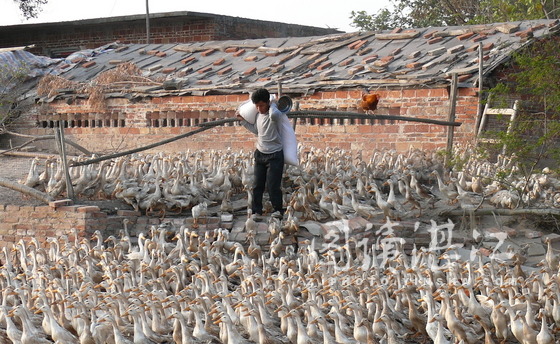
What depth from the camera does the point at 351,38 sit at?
16.8 metres

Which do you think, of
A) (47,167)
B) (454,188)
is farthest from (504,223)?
(47,167)

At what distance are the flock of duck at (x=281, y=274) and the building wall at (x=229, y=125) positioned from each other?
1074 millimetres

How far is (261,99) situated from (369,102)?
3.64 metres

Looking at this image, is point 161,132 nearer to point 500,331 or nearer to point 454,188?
point 454,188

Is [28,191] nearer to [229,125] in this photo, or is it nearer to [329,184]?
[329,184]

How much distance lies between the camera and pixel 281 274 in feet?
28.1

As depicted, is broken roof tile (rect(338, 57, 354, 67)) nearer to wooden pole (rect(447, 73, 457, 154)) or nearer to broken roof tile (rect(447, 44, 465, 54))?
broken roof tile (rect(447, 44, 465, 54))

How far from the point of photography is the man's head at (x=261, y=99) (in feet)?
32.4

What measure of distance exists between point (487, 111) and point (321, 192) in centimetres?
319

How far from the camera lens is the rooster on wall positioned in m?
13.2

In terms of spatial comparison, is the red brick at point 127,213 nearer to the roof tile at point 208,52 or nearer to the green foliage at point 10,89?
the green foliage at point 10,89

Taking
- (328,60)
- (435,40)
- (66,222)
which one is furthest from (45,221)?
(435,40)

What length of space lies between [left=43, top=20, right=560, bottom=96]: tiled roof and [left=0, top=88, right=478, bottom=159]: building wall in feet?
0.70

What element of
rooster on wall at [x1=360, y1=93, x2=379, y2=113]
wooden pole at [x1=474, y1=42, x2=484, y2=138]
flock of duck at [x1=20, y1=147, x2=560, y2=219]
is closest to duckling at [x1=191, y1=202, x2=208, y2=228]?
flock of duck at [x1=20, y1=147, x2=560, y2=219]
